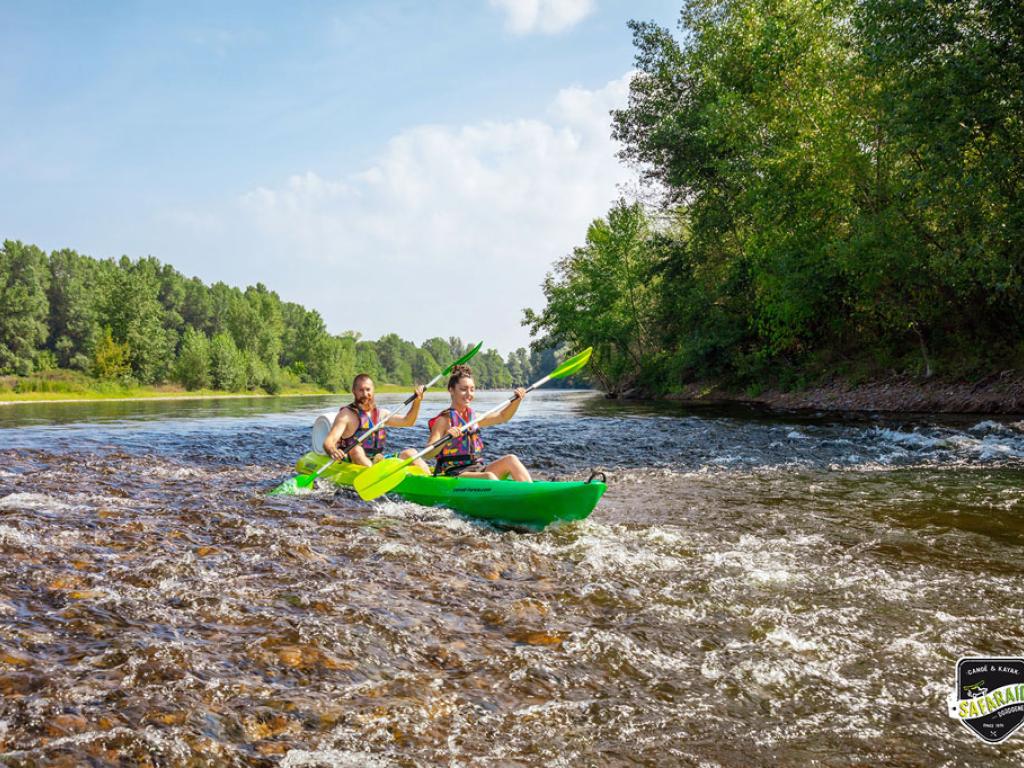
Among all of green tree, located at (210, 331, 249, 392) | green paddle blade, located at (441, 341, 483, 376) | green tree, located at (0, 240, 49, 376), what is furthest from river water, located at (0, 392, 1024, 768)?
green tree, located at (0, 240, 49, 376)

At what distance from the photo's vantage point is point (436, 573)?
4922mm

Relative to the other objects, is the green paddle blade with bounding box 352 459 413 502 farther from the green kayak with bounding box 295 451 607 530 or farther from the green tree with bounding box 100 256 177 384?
the green tree with bounding box 100 256 177 384

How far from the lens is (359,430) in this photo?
28.9ft

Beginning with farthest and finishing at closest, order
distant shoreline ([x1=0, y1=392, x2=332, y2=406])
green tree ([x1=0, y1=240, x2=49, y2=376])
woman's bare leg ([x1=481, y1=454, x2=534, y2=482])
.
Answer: green tree ([x1=0, y1=240, x2=49, y2=376]) → distant shoreline ([x1=0, y1=392, x2=332, y2=406]) → woman's bare leg ([x1=481, y1=454, x2=534, y2=482])

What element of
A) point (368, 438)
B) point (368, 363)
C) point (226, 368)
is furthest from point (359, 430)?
point (368, 363)

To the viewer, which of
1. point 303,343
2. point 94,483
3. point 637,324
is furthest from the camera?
point 303,343

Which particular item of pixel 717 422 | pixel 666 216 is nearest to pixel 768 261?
pixel 717 422

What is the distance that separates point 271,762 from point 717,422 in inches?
639

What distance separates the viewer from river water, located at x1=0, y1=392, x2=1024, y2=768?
106 inches

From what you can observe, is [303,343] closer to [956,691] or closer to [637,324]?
[637,324]

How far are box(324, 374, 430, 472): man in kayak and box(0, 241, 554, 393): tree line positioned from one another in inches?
2305

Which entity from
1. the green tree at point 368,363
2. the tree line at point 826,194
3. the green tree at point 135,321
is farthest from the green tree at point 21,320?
the tree line at point 826,194

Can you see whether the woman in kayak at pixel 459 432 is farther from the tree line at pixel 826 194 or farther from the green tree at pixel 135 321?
the green tree at pixel 135 321

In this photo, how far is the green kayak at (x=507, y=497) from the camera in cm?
611
